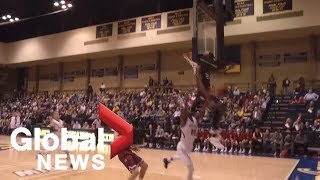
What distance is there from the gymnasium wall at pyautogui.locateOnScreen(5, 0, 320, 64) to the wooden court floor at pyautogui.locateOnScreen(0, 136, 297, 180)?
8.64 meters

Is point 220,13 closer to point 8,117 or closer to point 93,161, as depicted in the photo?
point 93,161

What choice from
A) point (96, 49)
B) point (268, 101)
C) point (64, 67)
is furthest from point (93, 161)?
point (64, 67)

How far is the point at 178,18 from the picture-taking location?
2578 centimetres

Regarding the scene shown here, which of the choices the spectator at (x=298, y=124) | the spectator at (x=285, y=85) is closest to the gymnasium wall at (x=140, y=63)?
the spectator at (x=285, y=85)

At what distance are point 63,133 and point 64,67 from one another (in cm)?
2459

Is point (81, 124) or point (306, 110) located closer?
point (306, 110)

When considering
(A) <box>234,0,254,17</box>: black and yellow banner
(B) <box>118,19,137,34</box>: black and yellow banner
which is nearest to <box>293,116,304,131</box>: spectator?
(A) <box>234,0,254,17</box>: black and yellow banner

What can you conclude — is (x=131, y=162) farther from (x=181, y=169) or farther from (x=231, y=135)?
(x=231, y=135)

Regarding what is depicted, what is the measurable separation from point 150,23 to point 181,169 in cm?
1604

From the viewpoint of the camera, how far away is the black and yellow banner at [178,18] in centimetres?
2531

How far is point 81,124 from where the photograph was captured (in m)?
26.8

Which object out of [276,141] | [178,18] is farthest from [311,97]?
[178,18]

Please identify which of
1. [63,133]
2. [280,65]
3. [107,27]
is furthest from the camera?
[107,27]

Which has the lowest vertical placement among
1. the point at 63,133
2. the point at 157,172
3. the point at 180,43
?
the point at 157,172
